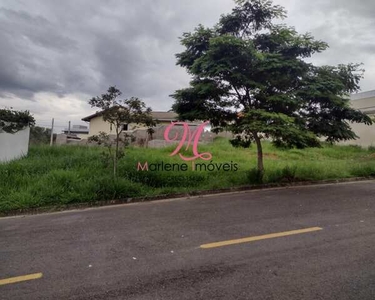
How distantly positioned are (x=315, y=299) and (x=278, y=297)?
13.0 inches

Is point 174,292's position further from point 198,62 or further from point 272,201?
point 198,62

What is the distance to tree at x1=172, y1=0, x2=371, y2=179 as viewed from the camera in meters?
7.41

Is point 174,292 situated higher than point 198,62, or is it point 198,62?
point 198,62

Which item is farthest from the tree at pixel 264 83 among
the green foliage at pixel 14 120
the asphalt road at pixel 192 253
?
the green foliage at pixel 14 120

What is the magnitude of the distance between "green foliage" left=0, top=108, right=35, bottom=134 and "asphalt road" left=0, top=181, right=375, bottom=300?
423cm

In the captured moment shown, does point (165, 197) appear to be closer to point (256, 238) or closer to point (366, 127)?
point (256, 238)

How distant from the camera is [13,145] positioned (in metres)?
9.12

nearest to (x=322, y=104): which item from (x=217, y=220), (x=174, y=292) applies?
(x=217, y=220)

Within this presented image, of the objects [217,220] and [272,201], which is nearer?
[217,220]

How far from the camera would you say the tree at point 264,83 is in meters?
7.41

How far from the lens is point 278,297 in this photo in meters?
2.65

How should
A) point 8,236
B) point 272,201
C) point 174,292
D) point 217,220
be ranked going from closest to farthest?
point 174,292, point 8,236, point 217,220, point 272,201

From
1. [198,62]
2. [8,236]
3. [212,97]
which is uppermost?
[198,62]

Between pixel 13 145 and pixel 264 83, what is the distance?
809cm
